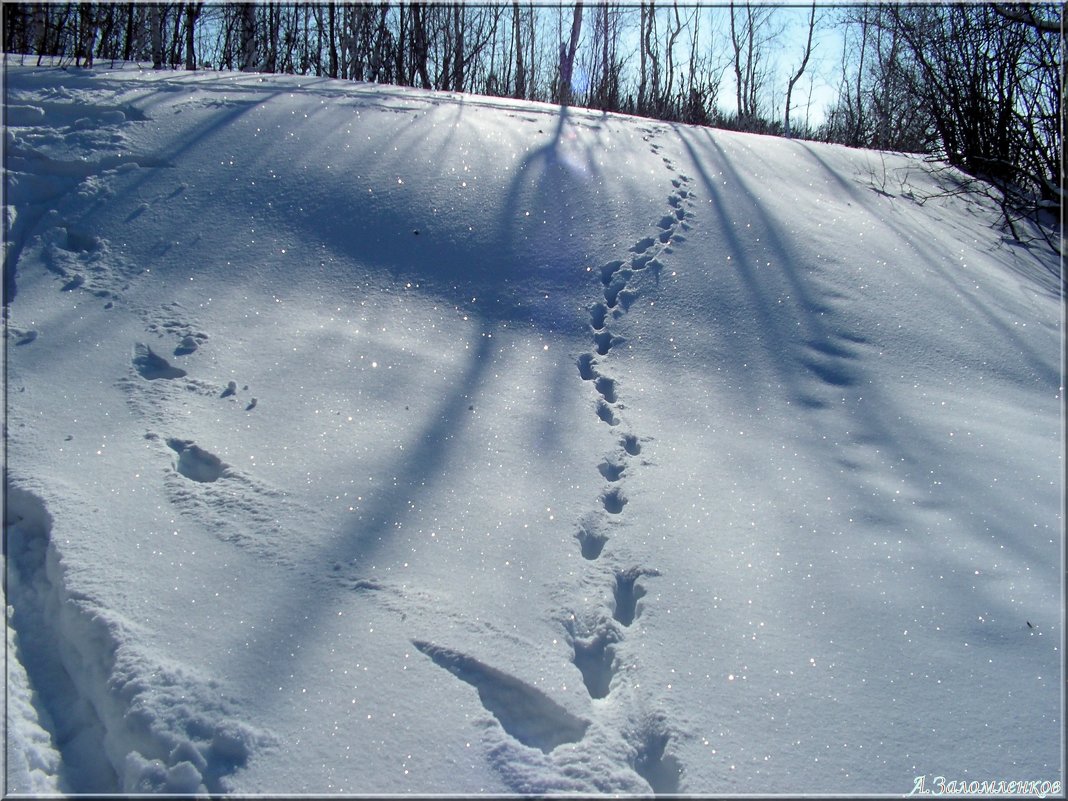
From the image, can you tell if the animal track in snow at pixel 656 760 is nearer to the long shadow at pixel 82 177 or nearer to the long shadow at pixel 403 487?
the long shadow at pixel 403 487

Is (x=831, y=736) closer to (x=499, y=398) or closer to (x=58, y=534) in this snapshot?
(x=499, y=398)

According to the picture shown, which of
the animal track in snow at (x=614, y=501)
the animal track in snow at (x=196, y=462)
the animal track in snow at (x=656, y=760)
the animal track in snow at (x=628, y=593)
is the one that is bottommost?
the animal track in snow at (x=656, y=760)

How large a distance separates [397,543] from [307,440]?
55cm

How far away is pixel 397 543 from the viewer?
6.54 feet

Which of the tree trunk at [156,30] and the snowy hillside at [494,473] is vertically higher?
the tree trunk at [156,30]

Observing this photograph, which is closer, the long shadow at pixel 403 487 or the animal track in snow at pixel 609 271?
the long shadow at pixel 403 487

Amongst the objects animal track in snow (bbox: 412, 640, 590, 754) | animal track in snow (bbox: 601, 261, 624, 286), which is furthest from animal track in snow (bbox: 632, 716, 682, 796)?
animal track in snow (bbox: 601, 261, 624, 286)

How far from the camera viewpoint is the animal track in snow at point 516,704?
5.19ft

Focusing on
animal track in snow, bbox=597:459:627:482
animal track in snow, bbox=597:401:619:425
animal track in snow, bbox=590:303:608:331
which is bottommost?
animal track in snow, bbox=597:459:627:482

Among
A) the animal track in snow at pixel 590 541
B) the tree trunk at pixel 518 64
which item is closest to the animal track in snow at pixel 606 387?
the animal track in snow at pixel 590 541

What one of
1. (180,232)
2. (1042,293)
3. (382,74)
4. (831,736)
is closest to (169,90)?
(180,232)

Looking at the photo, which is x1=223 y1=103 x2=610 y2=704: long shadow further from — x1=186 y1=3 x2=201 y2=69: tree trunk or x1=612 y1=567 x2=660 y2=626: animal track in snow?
x1=186 y1=3 x2=201 y2=69: tree trunk

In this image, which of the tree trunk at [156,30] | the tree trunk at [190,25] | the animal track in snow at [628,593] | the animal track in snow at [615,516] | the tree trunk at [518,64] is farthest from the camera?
the tree trunk at [518,64]

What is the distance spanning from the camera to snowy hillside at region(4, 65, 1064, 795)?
1.57 m
